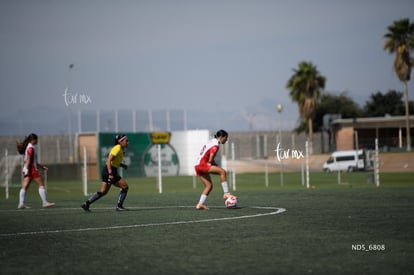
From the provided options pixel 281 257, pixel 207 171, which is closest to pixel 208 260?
pixel 281 257

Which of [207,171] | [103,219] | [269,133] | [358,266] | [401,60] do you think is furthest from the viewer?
[269,133]

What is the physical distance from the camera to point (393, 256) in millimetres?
9992

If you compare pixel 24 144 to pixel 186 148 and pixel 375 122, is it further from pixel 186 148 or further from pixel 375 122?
pixel 375 122

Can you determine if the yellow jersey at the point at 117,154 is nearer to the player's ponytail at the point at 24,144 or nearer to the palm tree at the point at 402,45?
the player's ponytail at the point at 24,144

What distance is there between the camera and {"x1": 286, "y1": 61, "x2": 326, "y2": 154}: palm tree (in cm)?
7975

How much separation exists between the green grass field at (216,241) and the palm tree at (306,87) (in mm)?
61752

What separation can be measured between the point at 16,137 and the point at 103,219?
44865 mm

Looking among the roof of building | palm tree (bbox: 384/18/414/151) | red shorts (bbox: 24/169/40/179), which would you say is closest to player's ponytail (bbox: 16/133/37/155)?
red shorts (bbox: 24/169/40/179)

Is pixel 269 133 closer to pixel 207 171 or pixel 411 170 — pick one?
pixel 411 170

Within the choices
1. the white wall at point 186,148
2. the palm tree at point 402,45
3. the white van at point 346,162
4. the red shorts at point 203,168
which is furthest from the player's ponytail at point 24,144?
the palm tree at point 402,45

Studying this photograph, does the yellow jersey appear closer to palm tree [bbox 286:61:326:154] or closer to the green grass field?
the green grass field

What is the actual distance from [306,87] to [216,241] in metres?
69.5

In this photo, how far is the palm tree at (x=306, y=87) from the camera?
79.8m

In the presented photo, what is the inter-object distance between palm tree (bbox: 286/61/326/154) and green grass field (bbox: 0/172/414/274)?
203ft
